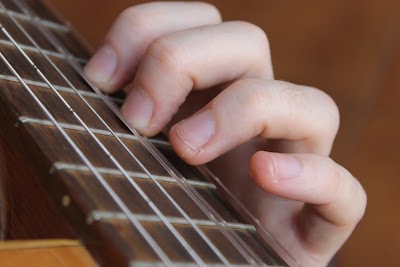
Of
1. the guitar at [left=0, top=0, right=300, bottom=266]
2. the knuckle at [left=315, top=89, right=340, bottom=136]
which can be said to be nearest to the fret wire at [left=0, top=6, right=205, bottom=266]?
the guitar at [left=0, top=0, right=300, bottom=266]

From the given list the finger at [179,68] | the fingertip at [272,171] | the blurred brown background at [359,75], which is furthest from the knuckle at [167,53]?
the blurred brown background at [359,75]

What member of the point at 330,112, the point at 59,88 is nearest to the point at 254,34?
the point at 330,112

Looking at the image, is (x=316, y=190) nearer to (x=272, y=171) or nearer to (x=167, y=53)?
(x=272, y=171)

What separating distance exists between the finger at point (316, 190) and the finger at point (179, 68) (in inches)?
3.5

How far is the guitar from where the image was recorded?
0.38m

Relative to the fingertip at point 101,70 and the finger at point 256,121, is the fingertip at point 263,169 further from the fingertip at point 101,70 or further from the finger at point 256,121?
the fingertip at point 101,70

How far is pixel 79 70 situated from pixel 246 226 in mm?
199

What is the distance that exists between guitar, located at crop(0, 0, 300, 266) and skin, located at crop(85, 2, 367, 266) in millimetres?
24

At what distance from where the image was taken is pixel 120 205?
15.9 inches

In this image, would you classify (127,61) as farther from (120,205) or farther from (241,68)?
(120,205)

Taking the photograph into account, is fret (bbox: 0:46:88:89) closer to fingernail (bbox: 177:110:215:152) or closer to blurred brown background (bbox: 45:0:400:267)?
fingernail (bbox: 177:110:215:152)

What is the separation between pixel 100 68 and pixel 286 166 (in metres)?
0.18

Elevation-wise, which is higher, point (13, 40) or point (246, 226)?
point (13, 40)

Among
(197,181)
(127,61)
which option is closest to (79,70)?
(127,61)
